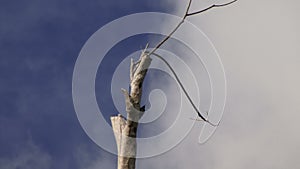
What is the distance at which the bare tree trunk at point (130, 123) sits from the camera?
8773mm

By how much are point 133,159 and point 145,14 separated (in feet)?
9.50

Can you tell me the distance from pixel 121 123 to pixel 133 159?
766mm

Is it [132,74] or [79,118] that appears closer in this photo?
[79,118]

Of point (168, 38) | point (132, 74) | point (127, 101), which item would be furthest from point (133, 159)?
point (168, 38)

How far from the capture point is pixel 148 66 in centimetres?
926

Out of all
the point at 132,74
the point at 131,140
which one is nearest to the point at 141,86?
the point at 132,74

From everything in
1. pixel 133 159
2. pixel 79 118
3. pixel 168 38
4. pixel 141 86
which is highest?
pixel 168 38

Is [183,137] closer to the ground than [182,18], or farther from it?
closer to the ground

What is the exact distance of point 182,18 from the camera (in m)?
8.66

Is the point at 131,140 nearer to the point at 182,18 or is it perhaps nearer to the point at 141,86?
the point at 141,86

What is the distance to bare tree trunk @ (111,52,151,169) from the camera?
8.77 m

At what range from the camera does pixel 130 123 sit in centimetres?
884

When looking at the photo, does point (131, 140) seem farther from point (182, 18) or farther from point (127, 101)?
point (182, 18)

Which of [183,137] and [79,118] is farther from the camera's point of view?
[183,137]
